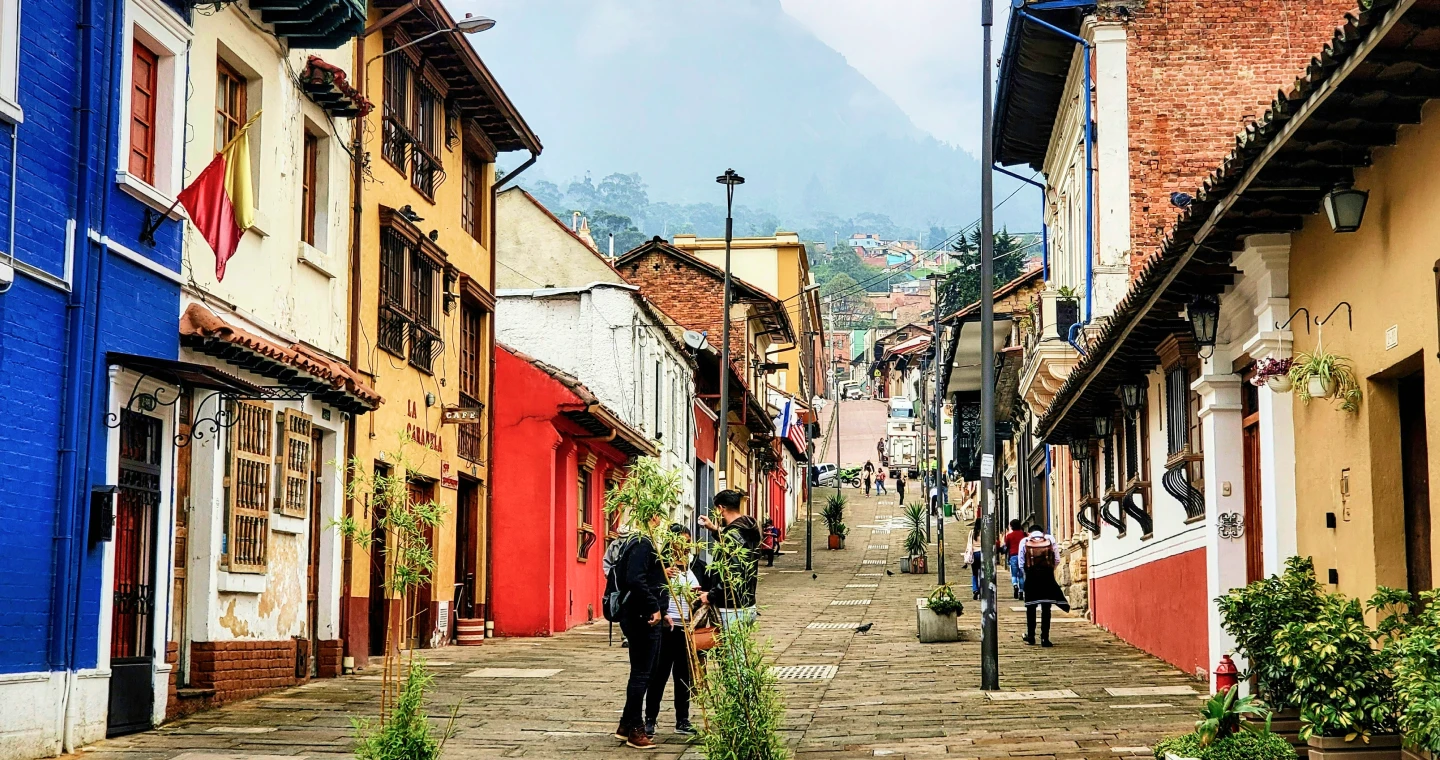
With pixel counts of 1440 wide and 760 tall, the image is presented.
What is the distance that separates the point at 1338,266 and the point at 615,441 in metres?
19.3

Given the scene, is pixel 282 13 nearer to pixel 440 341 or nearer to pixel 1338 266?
pixel 440 341

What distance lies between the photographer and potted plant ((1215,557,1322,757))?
8633 mm

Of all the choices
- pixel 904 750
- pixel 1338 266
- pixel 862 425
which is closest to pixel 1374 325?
pixel 1338 266

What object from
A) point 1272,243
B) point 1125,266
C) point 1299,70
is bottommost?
point 1272,243

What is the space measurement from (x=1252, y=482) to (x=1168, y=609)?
14.0 ft

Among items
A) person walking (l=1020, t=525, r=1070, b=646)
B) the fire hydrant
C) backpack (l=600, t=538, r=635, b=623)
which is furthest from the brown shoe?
person walking (l=1020, t=525, r=1070, b=646)

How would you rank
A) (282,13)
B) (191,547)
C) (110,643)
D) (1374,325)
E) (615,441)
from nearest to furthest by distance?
(1374,325)
(110,643)
(191,547)
(282,13)
(615,441)

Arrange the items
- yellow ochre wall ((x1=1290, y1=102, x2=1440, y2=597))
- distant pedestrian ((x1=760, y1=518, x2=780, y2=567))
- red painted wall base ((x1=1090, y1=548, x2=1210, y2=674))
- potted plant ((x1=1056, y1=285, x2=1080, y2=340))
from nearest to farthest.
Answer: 1. yellow ochre wall ((x1=1290, y1=102, x2=1440, y2=597))
2. distant pedestrian ((x1=760, y1=518, x2=780, y2=567))
3. red painted wall base ((x1=1090, y1=548, x2=1210, y2=674))
4. potted plant ((x1=1056, y1=285, x2=1080, y2=340))

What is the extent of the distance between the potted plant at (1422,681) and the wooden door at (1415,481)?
2659 mm

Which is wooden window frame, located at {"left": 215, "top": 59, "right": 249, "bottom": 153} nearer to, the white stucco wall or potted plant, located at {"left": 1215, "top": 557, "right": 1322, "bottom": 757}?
potted plant, located at {"left": 1215, "top": 557, "right": 1322, "bottom": 757}

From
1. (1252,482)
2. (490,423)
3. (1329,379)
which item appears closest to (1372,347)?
(1329,379)

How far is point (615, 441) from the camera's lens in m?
28.4

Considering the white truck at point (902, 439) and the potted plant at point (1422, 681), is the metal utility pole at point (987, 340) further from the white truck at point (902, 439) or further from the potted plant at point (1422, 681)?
the white truck at point (902, 439)

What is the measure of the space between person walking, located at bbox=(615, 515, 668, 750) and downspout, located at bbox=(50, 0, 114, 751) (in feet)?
11.9
